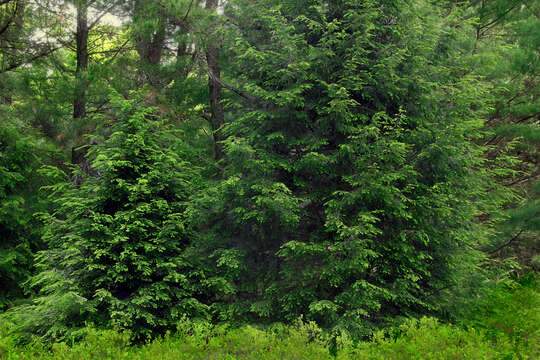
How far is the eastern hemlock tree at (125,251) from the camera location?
6.56m

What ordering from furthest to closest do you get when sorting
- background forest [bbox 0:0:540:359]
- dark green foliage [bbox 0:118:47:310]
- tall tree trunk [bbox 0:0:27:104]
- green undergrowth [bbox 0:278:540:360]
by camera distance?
tall tree trunk [bbox 0:0:27:104] → dark green foliage [bbox 0:118:47:310] → background forest [bbox 0:0:540:359] → green undergrowth [bbox 0:278:540:360]

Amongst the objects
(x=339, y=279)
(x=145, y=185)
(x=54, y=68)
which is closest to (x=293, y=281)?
(x=339, y=279)

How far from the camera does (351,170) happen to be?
7.21 m

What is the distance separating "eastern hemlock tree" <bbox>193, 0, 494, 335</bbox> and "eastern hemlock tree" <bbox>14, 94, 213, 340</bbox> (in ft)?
2.46

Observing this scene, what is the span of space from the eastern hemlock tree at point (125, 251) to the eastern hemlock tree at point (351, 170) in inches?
29.5

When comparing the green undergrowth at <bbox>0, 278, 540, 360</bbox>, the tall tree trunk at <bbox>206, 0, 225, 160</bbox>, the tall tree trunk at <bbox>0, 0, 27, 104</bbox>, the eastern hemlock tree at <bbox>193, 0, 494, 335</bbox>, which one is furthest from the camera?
the tall tree trunk at <bbox>206, 0, 225, 160</bbox>

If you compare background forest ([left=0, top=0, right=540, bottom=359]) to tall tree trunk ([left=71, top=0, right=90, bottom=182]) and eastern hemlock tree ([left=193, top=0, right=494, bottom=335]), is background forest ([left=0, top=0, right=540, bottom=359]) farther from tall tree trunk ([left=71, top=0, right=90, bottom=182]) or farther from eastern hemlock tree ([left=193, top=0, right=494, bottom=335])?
tall tree trunk ([left=71, top=0, right=90, bottom=182])

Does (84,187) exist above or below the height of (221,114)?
below

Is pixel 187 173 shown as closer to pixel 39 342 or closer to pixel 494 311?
pixel 39 342

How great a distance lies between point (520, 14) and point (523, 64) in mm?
1967

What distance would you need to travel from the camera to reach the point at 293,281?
6.96m

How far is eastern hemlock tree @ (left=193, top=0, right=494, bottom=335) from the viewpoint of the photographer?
21.9 feet

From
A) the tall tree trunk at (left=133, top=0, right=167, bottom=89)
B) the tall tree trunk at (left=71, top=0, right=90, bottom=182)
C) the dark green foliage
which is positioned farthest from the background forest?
the dark green foliage

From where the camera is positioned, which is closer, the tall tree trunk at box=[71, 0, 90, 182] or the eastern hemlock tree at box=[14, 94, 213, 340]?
the eastern hemlock tree at box=[14, 94, 213, 340]
